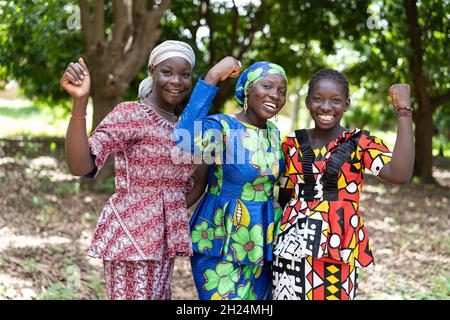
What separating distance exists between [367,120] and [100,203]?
587 inches

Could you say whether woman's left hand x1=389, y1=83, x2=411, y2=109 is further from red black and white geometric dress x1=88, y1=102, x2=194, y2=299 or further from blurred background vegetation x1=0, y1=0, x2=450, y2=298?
blurred background vegetation x1=0, y1=0, x2=450, y2=298

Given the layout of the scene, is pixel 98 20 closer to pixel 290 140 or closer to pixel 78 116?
pixel 290 140

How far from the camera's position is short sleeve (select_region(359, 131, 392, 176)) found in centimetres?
267

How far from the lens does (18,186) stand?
7848 mm

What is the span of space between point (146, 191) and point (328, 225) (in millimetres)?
912

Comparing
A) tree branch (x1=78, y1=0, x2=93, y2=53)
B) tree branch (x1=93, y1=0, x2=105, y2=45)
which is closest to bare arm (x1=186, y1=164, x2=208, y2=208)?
tree branch (x1=78, y1=0, x2=93, y2=53)

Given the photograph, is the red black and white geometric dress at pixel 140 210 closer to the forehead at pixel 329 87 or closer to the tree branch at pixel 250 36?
the forehead at pixel 329 87

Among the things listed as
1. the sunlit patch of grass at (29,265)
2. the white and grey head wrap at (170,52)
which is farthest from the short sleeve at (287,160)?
the sunlit patch of grass at (29,265)

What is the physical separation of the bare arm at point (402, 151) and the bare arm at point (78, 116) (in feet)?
4.55

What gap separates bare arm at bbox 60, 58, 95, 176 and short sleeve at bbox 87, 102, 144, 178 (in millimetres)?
78

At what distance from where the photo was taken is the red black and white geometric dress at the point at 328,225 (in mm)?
2746

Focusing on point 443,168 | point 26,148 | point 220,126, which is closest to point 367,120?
point 443,168

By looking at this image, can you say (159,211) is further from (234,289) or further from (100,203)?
(100,203)

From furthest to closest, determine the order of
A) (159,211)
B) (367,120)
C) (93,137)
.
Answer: (367,120) < (159,211) < (93,137)
